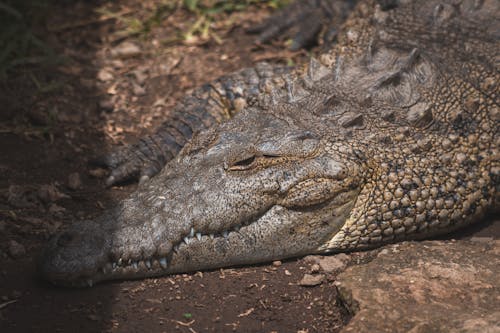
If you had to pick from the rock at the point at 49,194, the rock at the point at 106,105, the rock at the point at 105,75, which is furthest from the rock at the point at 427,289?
the rock at the point at 105,75

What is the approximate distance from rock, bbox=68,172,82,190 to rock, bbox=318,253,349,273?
5.17 ft

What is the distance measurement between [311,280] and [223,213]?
21.3 inches

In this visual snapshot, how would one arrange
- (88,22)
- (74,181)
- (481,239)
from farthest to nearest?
(88,22) → (74,181) → (481,239)

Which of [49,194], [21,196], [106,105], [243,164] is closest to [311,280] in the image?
[243,164]

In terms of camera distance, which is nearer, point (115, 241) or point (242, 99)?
point (115, 241)

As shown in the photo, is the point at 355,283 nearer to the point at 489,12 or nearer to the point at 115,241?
the point at 115,241

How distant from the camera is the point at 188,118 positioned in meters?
4.69

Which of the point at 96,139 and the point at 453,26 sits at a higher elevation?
the point at 453,26

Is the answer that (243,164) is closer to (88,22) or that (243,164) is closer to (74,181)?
(74,181)

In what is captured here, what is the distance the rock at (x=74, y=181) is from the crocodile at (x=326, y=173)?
82 cm

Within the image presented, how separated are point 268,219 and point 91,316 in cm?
95

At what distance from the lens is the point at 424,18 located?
444 cm

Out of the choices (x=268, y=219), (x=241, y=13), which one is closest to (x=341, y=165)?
(x=268, y=219)

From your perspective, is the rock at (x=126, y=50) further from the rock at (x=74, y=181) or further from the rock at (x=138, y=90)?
the rock at (x=74, y=181)
